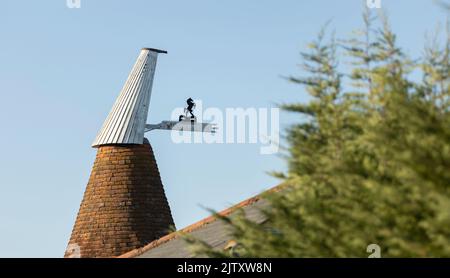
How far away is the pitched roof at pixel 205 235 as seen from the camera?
124 ft

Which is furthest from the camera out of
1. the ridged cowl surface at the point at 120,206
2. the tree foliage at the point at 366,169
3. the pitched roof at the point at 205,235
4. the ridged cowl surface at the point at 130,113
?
the ridged cowl surface at the point at 130,113

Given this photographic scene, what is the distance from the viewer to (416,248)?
22.5m

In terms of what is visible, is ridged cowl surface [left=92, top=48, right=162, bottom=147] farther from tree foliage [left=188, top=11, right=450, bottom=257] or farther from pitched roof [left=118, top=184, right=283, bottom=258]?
tree foliage [left=188, top=11, right=450, bottom=257]

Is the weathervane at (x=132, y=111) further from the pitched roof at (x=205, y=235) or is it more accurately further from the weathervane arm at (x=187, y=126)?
the pitched roof at (x=205, y=235)

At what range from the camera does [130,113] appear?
55.1 m

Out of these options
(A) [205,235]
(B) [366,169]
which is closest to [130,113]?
(A) [205,235]

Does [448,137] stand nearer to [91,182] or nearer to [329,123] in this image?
[329,123]

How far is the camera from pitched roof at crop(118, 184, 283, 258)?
3769 cm

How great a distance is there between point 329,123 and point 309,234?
278 centimetres

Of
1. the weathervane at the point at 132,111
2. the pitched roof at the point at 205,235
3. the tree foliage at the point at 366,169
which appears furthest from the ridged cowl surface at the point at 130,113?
the tree foliage at the point at 366,169

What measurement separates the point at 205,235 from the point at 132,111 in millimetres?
15886

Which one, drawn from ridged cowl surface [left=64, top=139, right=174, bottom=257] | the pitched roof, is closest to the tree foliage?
the pitched roof
